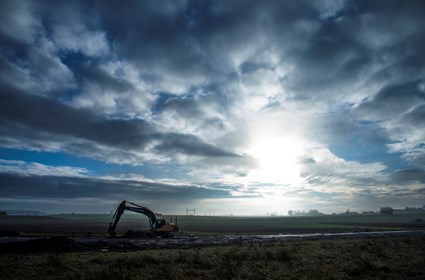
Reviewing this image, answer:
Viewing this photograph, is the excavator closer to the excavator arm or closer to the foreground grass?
the excavator arm

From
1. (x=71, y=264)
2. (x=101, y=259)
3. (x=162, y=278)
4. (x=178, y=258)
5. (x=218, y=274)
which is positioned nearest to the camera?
(x=162, y=278)

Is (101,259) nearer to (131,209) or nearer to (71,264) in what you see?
(71,264)

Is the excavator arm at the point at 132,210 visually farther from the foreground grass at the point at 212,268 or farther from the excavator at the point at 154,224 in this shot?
the foreground grass at the point at 212,268

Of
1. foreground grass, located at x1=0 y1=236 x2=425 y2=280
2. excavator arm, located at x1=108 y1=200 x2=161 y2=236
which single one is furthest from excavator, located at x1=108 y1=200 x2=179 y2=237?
foreground grass, located at x1=0 y1=236 x2=425 y2=280

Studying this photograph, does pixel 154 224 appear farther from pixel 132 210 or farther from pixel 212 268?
pixel 212 268

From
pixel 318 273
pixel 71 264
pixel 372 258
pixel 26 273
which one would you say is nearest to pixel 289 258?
pixel 318 273

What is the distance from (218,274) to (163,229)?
33009 mm

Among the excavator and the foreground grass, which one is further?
the excavator

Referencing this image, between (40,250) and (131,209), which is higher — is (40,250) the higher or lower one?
the lower one

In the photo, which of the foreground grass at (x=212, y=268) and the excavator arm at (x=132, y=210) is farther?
the excavator arm at (x=132, y=210)

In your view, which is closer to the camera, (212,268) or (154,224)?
(212,268)

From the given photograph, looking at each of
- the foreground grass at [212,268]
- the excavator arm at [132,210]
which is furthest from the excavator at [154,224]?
the foreground grass at [212,268]

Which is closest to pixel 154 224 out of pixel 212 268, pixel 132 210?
pixel 132 210

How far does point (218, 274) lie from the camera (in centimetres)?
1945
